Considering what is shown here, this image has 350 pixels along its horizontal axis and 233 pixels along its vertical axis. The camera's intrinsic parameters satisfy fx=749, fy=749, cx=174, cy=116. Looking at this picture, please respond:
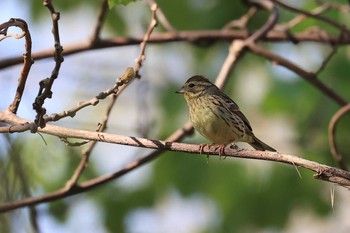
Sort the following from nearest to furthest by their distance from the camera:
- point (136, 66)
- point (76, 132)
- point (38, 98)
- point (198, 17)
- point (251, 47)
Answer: point (38, 98) < point (76, 132) < point (136, 66) < point (251, 47) < point (198, 17)

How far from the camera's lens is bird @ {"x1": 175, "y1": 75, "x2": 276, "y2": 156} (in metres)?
4.56

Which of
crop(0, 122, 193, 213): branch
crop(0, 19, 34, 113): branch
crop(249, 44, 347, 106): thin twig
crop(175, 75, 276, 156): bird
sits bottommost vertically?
crop(0, 19, 34, 113): branch

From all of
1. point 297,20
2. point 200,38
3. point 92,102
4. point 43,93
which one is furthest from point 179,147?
point 297,20

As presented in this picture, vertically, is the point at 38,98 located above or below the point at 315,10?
below

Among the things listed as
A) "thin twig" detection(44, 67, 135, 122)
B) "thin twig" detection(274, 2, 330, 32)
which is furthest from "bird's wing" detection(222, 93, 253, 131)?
"thin twig" detection(44, 67, 135, 122)

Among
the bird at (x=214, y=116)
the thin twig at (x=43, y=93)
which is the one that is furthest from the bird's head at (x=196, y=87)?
the thin twig at (x=43, y=93)

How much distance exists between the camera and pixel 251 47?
16.1 ft

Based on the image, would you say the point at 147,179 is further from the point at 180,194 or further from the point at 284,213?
the point at 284,213


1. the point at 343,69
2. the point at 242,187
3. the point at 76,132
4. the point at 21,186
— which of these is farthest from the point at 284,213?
the point at 76,132

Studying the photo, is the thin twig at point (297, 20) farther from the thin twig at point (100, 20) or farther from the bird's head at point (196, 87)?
the thin twig at point (100, 20)

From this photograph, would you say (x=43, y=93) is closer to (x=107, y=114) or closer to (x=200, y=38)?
(x=107, y=114)

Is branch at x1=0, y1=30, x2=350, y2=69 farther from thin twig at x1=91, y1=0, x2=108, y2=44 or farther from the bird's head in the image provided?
the bird's head

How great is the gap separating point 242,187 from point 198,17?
140cm

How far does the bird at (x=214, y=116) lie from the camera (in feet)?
15.0
